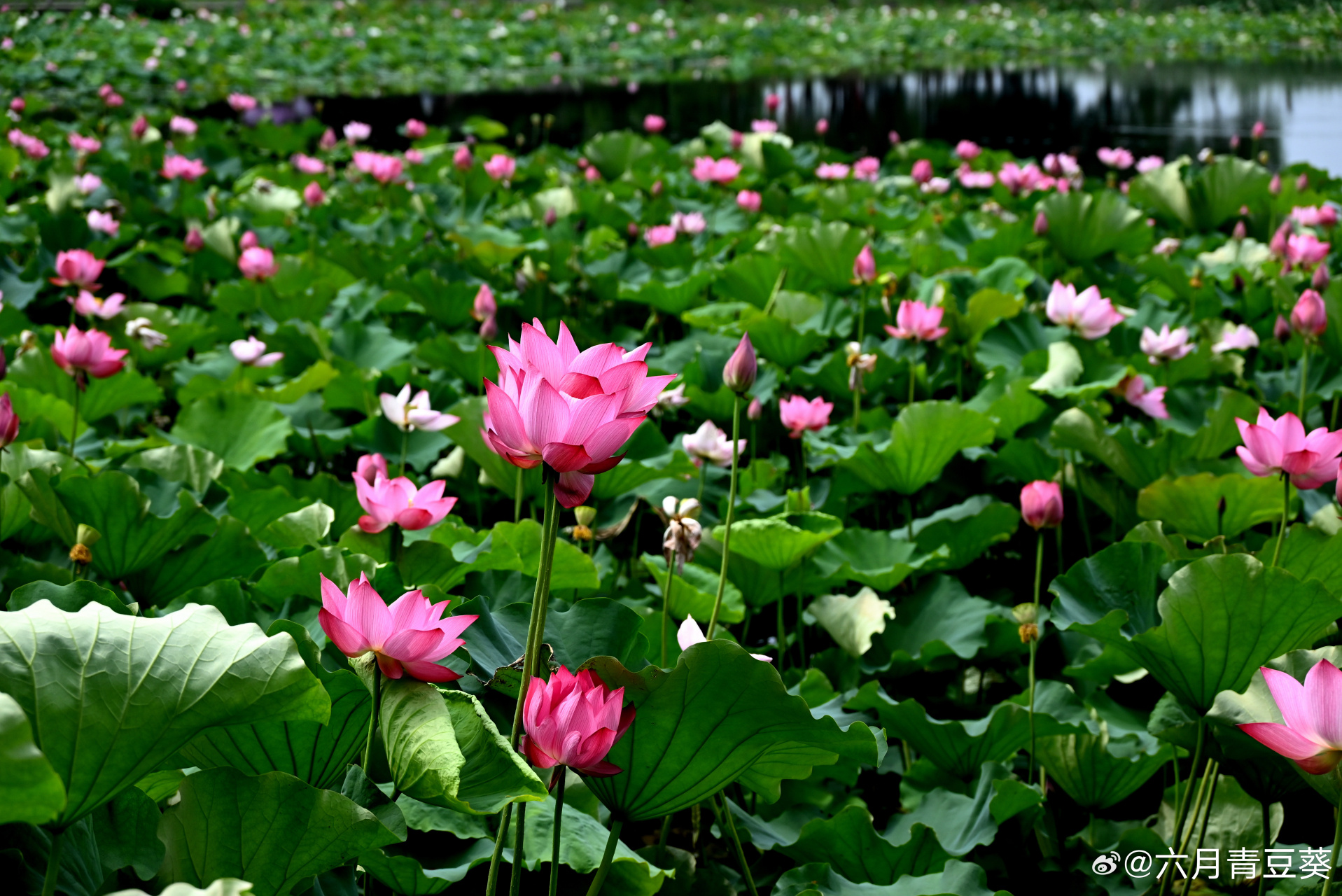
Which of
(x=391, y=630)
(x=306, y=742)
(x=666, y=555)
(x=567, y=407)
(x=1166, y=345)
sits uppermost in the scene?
(x=567, y=407)

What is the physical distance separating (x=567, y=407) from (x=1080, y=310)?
1.64m

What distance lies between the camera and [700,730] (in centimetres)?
79

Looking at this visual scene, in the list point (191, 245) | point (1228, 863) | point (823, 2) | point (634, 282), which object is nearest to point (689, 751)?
point (1228, 863)

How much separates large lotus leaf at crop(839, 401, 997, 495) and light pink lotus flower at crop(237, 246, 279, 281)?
150 centimetres

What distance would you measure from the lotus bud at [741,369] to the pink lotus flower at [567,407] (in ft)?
1.53

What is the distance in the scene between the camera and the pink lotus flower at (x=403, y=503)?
1140mm

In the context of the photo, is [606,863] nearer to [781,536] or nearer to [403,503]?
[403,503]

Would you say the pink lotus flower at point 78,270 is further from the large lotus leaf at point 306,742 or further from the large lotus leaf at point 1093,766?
the large lotus leaf at point 1093,766

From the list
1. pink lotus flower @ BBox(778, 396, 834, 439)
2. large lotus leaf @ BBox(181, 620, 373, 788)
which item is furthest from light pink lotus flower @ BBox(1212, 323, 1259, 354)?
large lotus leaf @ BBox(181, 620, 373, 788)

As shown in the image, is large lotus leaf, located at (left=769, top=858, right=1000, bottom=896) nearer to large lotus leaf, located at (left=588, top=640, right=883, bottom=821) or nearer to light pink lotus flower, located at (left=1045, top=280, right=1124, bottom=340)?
large lotus leaf, located at (left=588, top=640, right=883, bottom=821)

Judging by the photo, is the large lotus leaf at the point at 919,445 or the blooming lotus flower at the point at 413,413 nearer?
the blooming lotus flower at the point at 413,413

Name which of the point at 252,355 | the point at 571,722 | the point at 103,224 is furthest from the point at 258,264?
the point at 571,722

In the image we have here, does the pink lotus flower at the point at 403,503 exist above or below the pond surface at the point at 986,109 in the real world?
above

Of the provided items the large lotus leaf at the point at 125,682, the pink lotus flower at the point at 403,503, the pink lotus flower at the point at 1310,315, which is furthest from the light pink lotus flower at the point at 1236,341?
the large lotus leaf at the point at 125,682
